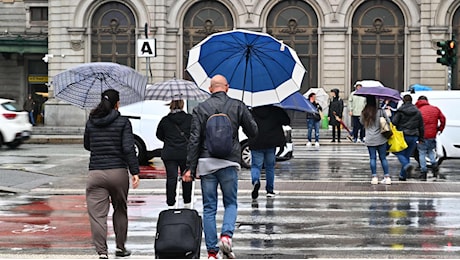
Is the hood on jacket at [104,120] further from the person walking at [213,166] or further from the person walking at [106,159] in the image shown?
the person walking at [213,166]

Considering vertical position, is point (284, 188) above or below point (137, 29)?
below

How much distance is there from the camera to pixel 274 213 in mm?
13445

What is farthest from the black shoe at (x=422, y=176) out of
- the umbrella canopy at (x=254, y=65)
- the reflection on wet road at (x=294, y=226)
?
the umbrella canopy at (x=254, y=65)

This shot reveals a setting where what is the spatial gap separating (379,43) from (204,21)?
8083mm

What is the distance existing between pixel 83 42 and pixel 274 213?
30.7 m

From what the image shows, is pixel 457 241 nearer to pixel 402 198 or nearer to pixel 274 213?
pixel 274 213

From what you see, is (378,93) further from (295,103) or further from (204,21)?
(204,21)

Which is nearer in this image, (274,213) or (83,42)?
(274,213)

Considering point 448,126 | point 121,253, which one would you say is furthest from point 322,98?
point 121,253

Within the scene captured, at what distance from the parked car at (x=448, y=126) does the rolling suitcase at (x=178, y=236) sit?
1300cm

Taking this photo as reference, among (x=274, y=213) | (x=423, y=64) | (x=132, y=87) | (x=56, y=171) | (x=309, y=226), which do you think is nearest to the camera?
(x=132, y=87)

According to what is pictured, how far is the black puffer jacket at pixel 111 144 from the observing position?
977cm

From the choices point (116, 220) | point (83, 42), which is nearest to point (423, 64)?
point (83, 42)

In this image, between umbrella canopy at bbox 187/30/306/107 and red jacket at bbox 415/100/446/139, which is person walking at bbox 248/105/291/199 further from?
red jacket at bbox 415/100/446/139
